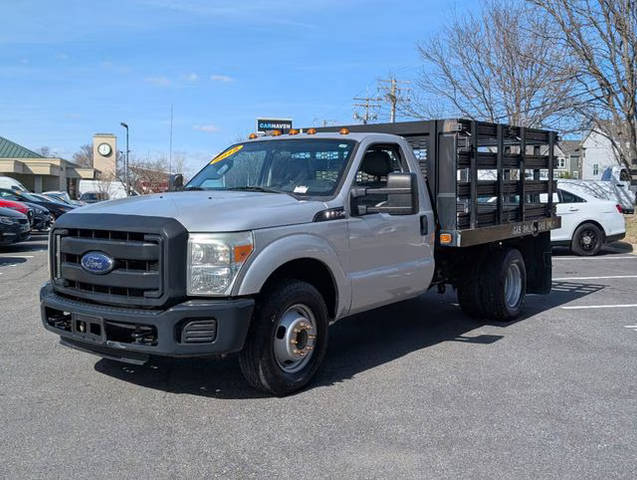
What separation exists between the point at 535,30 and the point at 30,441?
73.6 feet

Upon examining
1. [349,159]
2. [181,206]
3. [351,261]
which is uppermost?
[349,159]

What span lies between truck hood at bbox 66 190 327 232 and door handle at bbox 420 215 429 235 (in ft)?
4.77

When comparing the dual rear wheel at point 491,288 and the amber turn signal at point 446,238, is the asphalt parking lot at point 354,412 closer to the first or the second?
the dual rear wheel at point 491,288

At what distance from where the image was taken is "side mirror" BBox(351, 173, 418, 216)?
5.52 metres

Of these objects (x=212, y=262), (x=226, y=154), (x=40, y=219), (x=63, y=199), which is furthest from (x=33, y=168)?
(x=212, y=262)

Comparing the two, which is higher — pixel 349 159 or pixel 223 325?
pixel 349 159

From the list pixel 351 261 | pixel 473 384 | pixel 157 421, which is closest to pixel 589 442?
pixel 473 384

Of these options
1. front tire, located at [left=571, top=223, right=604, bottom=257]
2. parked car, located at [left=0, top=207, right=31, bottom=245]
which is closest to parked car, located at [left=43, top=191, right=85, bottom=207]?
parked car, located at [left=0, top=207, right=31, bottom=245]

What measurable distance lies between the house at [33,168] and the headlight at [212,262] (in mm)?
51762

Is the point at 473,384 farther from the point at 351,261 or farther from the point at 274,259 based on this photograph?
the point at 274,259

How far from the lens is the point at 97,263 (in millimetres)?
4816

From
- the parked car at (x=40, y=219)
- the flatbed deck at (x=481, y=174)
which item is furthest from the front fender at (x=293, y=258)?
the parked car at (x=40, y=219)

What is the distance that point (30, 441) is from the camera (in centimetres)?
420

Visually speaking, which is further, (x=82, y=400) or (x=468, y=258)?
(x=468, y=258)
